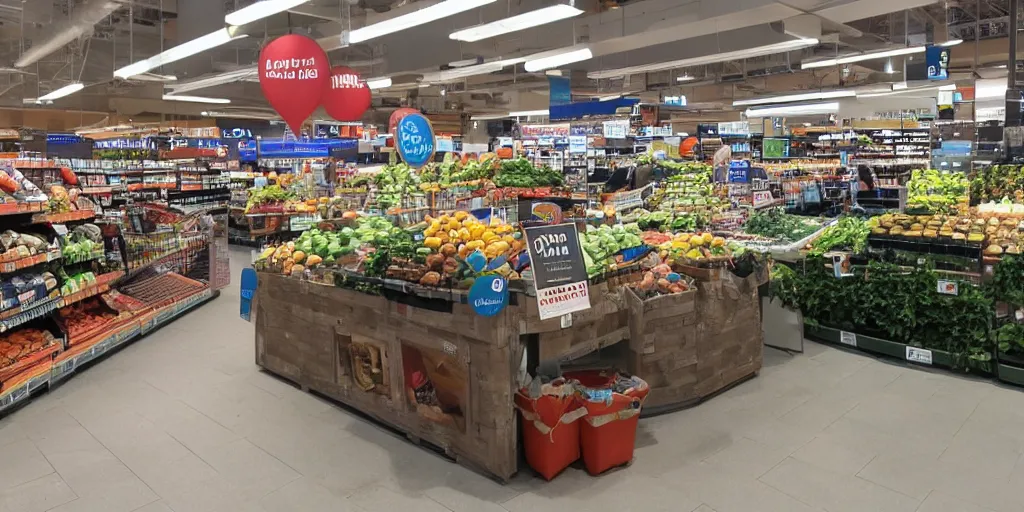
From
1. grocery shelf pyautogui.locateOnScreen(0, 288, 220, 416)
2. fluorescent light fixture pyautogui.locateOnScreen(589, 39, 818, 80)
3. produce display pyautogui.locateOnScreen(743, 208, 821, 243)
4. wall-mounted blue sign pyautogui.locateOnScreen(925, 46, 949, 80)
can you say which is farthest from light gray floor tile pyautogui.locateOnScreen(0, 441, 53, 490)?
wall-mounted blue sign pyautogui.locateOnScreen(925, 46, 949, 80)

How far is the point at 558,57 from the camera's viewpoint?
10.1 m

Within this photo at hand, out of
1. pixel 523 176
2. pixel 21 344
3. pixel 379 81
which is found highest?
pixel 379 81

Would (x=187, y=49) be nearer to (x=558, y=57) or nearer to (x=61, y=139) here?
(x=61, y=139)

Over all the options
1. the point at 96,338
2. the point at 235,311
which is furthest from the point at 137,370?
the point at 235,311

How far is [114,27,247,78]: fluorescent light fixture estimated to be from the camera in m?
8.46

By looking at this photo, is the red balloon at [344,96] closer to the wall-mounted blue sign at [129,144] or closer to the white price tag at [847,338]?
the white price tag at [847,338]

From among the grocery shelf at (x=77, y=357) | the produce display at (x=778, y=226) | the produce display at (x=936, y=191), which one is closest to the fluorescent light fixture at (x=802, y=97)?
the produce display at (x=936, y=191)

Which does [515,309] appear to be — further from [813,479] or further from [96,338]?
[96,338]

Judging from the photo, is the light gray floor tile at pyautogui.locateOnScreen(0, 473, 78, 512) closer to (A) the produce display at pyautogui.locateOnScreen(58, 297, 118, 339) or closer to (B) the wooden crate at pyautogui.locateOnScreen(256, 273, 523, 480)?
(B) the wooden crate at pyautogui.locateOnScreen(256, 273, 523, 480)

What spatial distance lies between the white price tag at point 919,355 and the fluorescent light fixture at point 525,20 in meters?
4.68

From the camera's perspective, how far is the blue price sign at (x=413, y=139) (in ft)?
22.1

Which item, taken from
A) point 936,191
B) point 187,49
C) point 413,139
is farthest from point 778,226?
point 187,49

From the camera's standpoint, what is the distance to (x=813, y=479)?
3621 mm

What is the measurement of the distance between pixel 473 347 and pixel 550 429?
62cm
